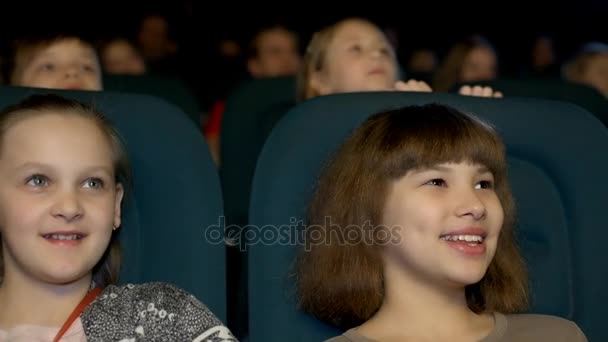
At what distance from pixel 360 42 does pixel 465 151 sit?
4.26 feet

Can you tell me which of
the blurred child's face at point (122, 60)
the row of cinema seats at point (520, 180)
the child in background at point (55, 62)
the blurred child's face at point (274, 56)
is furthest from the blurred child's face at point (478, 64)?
the row of cinema seats at point (520, 180)

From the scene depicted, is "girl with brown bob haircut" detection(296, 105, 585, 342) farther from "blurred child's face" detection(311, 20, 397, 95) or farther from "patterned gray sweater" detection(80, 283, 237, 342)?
"blurred child's face" detection(311, 20, 397, 95)

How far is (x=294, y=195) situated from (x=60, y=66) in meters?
1.08

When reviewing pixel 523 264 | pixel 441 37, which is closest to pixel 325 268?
pixel 523 264

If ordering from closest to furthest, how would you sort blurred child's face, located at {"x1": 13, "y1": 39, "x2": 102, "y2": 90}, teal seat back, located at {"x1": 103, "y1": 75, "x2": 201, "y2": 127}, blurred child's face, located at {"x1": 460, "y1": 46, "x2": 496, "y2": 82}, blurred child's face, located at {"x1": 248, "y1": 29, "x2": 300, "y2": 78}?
blurred child's face, located at {"x1": 13, "y1": 39, "x2": 102, "y2": 90} → teal seat back, located at {"x1": 103, "y1": 75, "x2": 201, "y2": 127} → blurred child's face, located at {"x1": 460, "y1": 46, "x2": 496, "y2": 82} → blurred child's face, located at {"x1": 248, "y1": 29, "x2": 300, "y2": 78}

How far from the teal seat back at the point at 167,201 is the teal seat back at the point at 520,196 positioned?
0.07m

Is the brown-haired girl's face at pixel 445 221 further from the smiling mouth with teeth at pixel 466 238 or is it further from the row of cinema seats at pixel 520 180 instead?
the row of cinema seats at pixel 520 180

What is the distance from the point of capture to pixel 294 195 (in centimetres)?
167

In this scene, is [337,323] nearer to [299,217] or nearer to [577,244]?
[299,217]

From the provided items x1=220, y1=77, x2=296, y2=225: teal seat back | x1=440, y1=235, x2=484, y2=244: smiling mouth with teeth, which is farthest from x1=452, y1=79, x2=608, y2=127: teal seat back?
x1=440, y1=235, x2=484, y2=244: smiling mouth with teeth

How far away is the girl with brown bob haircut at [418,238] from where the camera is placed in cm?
163

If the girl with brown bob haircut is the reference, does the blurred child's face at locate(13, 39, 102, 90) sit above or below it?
above

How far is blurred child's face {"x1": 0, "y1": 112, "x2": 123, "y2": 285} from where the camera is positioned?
155cm

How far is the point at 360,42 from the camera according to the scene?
9.57 feet
